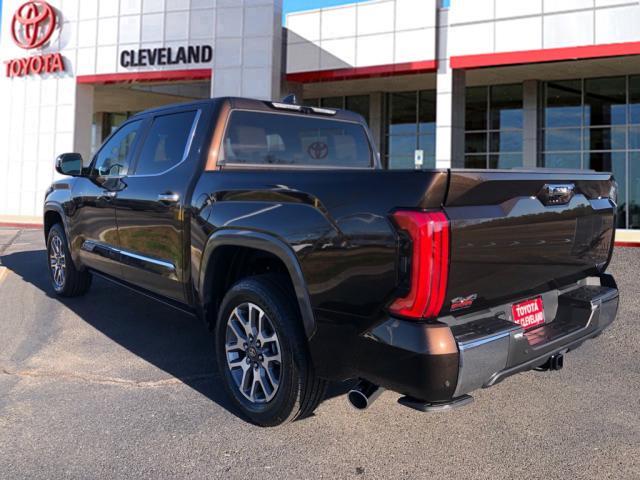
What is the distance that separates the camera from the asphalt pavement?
2.93 m

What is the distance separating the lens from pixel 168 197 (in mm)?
4059

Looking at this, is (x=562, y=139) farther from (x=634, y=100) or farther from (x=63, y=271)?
(x=63, y=271)

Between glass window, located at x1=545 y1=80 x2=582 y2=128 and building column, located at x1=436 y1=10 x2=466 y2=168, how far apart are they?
453cm

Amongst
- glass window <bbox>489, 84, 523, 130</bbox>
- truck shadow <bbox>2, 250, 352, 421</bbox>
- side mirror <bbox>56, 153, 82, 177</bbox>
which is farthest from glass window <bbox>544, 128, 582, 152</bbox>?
side mirror <bbox>56, 153, 82, 177</bbox>

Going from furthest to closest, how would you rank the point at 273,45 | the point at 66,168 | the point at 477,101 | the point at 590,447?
the point at 477,101 < the point at 273,45 < the point at 66,168 < the point at 590,447

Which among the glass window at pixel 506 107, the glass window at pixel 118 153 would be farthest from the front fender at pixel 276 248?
the glass window at pixel 506 107

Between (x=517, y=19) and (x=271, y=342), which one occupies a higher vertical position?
(x=517, y=19)

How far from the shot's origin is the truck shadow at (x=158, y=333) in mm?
4133

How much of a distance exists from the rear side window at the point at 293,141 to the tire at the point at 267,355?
1.11m

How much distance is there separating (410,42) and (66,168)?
13754mm

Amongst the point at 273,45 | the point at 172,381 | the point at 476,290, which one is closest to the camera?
the point at 476,290

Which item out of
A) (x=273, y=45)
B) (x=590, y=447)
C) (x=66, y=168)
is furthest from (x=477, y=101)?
(x=590, y=447)

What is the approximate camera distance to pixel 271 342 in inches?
129

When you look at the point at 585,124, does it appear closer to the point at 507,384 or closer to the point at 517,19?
the point at 517,19
